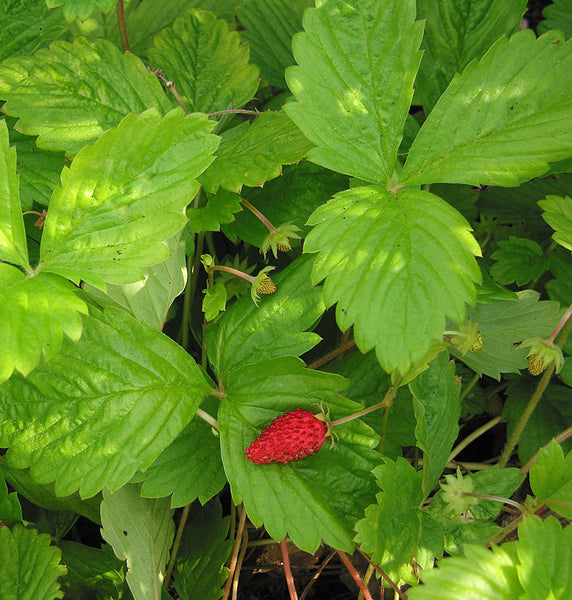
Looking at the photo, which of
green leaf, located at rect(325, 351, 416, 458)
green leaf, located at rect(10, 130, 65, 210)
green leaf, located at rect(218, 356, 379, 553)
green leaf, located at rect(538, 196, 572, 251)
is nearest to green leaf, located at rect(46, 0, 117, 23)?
green leaf, located at rect(10, 130, 65, 210)

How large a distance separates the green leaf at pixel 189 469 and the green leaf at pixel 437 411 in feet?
1.56

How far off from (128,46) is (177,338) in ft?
2.92

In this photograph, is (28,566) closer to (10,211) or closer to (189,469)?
(189,469)

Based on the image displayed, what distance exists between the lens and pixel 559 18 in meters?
2.05

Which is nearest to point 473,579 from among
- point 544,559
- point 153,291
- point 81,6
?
point 544,559

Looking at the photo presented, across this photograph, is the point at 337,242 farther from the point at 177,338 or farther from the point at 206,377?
the point at 177,338

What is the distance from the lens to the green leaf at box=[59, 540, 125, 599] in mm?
1583

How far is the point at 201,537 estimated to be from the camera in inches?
64.4

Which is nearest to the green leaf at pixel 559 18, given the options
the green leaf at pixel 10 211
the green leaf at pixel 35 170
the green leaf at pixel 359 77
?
the green leaf at pixel 359 77

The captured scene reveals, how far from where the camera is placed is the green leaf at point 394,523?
128 cm

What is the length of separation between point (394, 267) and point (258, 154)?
1.59ft

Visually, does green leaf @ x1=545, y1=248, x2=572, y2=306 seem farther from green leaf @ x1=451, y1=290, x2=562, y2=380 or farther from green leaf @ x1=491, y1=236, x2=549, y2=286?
green leaf @ x1=451, y1=290, x2=562, y2=380

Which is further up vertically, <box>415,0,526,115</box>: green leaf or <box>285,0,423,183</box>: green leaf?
<box>285,0,423,183</box>: green leaf

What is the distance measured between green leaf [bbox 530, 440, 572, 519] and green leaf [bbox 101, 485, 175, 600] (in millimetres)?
868
